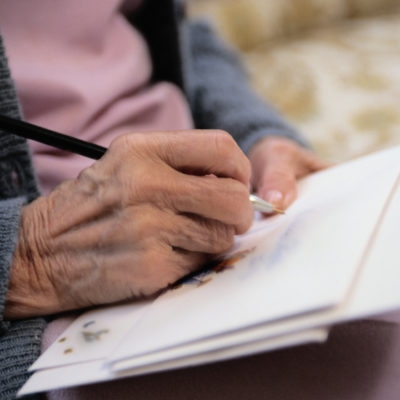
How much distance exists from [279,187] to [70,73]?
341mm

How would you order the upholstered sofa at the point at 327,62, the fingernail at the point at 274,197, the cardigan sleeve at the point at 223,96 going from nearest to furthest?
the fingernail at the point at 274,197 < the cardigan sleeve at the point at 223,96 < the upholstered sofa at the point at 327,62

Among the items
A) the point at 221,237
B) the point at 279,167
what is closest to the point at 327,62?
the point at 279,167

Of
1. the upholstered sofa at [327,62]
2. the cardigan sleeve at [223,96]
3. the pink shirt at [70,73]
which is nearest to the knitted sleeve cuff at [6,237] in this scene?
the pink shirt at [70,73]

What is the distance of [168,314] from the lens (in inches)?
15.3

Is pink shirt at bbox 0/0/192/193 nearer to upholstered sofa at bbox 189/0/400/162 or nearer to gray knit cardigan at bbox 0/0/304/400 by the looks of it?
gray knit cardigan at bbox 0/0/304/400

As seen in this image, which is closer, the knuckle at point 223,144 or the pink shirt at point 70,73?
the knuckle at point 223,144

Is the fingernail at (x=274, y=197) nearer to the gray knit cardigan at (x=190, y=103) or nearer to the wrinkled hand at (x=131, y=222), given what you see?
the wrinkled hand at (x=131, y=222)

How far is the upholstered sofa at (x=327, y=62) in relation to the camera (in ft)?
3.25

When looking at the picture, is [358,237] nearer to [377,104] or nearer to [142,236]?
[142,236]

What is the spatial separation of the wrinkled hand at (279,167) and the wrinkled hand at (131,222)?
0.11 metres

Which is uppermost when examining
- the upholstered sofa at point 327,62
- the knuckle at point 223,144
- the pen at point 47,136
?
the pen at point 47,136

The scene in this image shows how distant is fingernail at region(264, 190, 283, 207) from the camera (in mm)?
547

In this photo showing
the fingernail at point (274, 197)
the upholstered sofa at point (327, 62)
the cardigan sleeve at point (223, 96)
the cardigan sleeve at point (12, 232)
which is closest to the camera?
the cardigan sleeve at point (12, 232)

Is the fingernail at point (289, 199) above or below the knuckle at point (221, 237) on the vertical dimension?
below
